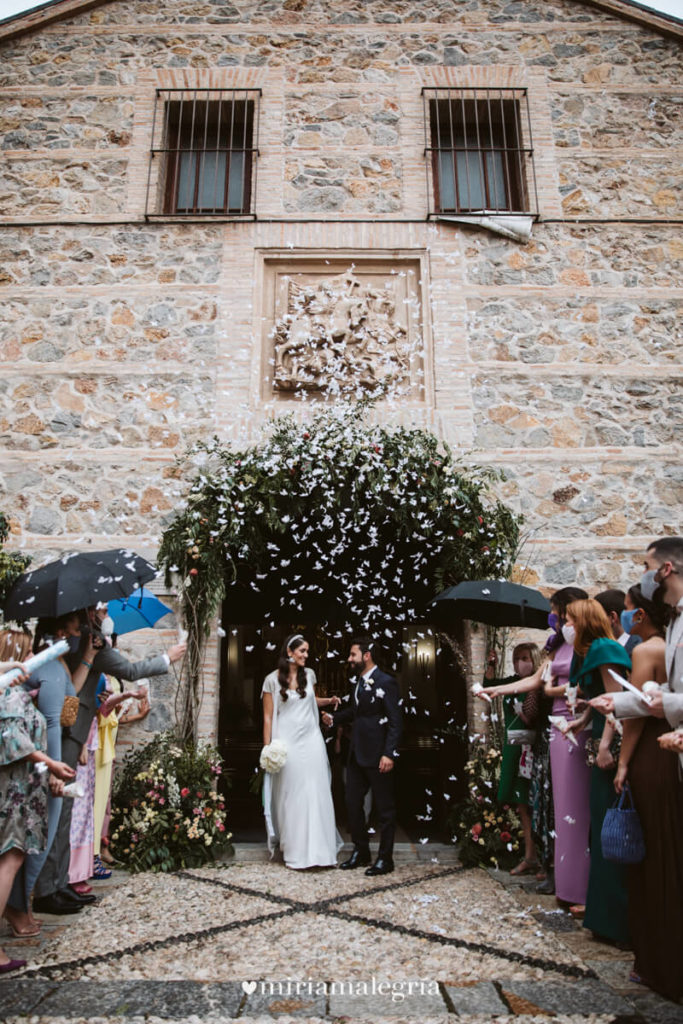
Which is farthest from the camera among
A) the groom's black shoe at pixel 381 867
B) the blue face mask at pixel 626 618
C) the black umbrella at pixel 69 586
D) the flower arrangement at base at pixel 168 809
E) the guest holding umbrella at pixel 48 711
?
the flower arrangement at base at pixel 168 809

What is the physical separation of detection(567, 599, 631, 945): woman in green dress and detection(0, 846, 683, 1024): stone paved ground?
141mm

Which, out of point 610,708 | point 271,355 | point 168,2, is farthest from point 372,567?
point 168,2

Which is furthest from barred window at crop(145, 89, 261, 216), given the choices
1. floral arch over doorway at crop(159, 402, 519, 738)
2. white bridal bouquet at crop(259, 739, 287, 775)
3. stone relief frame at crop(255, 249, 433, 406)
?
white bridal bouquet at crop(259, 739, 287, 775)

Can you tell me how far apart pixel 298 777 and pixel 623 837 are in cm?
315

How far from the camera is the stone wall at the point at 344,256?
21.4ft

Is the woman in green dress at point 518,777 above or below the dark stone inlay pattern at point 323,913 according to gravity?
above

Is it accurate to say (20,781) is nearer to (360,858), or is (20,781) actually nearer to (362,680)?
(362,680)

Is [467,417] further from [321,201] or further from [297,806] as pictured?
[297,806]

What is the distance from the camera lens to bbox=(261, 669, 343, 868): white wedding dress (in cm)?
531

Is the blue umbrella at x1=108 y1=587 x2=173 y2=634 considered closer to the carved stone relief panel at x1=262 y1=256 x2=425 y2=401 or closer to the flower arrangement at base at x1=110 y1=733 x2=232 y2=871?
the flower arrangement at base at x1=110 y1=733 x2=232 y2=871

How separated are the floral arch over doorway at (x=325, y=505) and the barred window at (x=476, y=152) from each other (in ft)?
9.57

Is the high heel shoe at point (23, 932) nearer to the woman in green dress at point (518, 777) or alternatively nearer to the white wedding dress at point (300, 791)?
the white wedding dress at point (300, 791)

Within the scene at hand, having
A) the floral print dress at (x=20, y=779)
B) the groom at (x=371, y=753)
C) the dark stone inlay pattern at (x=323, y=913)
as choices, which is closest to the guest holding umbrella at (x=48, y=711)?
the floral print dress at (x=20, y=779)

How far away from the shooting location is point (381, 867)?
5.07 m
